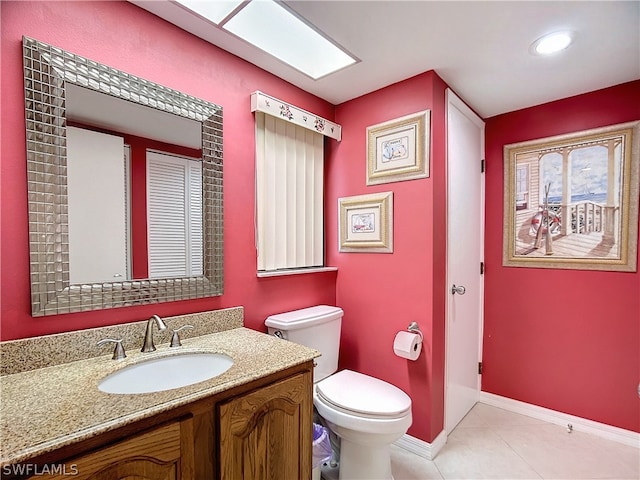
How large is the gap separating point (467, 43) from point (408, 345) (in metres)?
1.59

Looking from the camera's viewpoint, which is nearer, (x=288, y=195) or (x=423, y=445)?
(x=423, y=445)

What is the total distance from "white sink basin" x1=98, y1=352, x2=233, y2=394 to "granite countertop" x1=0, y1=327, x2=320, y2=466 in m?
0.03

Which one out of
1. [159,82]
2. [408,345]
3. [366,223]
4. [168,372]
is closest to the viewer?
[168,372]

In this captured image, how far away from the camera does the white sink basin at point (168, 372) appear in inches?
42.6

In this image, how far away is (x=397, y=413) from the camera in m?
1.40

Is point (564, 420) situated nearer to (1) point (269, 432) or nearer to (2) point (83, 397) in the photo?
(1) point (269, 432)

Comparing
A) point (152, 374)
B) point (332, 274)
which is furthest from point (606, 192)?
point (152, 374)

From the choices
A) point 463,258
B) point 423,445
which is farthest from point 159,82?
point 423,445

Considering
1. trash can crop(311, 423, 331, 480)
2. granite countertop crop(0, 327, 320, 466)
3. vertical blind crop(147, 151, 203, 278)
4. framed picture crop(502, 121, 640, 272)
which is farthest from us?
framed picture crop(502, 121, 640, 272)

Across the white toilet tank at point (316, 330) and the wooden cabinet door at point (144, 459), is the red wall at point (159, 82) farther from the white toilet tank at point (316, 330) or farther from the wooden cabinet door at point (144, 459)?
the wooden cabinet door at point (144, 459)

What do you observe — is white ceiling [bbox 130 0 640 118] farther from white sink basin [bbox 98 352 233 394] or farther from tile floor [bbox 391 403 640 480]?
tile floor [bbox 391 403 640 480]

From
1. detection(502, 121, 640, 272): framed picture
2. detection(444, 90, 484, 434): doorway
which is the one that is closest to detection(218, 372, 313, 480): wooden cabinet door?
detection(444, 90, 484, 434): doorway

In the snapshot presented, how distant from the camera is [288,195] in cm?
193

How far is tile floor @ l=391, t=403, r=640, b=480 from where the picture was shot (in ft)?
5.43
